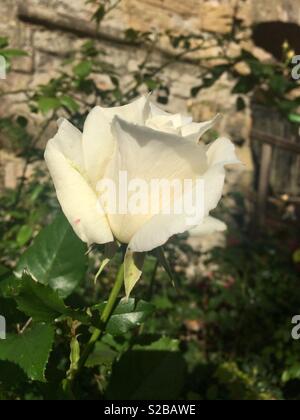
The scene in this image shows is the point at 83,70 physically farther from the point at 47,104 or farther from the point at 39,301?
the point at 39,301

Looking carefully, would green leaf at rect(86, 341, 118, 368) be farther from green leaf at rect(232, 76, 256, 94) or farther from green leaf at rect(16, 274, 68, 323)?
green leaf at rect(232, 76, 256, 94)

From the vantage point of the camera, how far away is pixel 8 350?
2.08 feet

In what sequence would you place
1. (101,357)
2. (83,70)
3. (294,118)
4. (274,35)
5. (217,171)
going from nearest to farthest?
(217,171), (101,357), (83,70), (294,118), (274,35)

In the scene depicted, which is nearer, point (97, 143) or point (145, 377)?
point (97, 143)

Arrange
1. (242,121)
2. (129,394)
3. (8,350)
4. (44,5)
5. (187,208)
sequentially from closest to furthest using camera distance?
(187,208) < (8,350) < (129,394) < (44,5) < (242,121)

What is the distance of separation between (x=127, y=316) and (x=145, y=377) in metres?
0.14

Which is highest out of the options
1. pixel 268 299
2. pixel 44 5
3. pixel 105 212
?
pixel 44 5

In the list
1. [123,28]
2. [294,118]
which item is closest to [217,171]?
[294,118]

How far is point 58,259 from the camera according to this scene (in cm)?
78

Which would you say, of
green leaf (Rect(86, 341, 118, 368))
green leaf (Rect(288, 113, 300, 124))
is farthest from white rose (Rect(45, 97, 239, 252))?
green leaf (Rect(288, 113, 300, 124))

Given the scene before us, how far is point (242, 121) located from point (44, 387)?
463cm

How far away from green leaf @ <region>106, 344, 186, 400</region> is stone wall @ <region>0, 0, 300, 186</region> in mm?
1868

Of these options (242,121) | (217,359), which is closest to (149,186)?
(217,359)

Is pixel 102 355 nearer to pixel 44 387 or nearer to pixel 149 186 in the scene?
pixel 44 387
